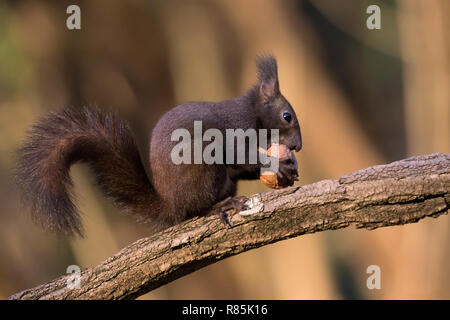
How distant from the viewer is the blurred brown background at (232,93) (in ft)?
19.6

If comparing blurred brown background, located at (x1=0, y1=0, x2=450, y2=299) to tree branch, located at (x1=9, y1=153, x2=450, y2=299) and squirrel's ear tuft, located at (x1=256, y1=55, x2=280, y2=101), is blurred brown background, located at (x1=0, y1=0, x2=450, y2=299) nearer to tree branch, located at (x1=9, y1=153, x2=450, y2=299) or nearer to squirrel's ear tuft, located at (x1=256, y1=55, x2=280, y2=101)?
squirrel's ear tuft, located at (x1=256, y1=55, x2=280, y2=101)

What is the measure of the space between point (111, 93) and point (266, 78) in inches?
137

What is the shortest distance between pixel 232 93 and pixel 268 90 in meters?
3.07

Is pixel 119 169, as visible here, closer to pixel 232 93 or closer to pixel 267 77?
pixel 267 77

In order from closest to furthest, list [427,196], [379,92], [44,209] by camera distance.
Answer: [427,196] < [44,209] < [379,92]

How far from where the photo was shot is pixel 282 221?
8.58 ft

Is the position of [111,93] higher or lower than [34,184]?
higher

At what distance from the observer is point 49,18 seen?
6230 millimetres

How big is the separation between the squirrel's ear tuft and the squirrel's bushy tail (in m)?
0.91

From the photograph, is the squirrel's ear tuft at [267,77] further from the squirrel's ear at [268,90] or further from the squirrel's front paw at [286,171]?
the squirrel's front paw at [286,171]

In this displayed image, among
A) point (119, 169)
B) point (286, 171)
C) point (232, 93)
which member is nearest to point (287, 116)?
point (286, 171)

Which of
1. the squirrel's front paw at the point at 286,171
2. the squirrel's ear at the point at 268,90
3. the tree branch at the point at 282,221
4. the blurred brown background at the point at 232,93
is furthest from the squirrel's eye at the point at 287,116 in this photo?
the blurred brown background at the point at 232,93

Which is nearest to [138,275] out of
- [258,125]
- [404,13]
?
[258,125]

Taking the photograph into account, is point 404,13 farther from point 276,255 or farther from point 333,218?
point 333,218
